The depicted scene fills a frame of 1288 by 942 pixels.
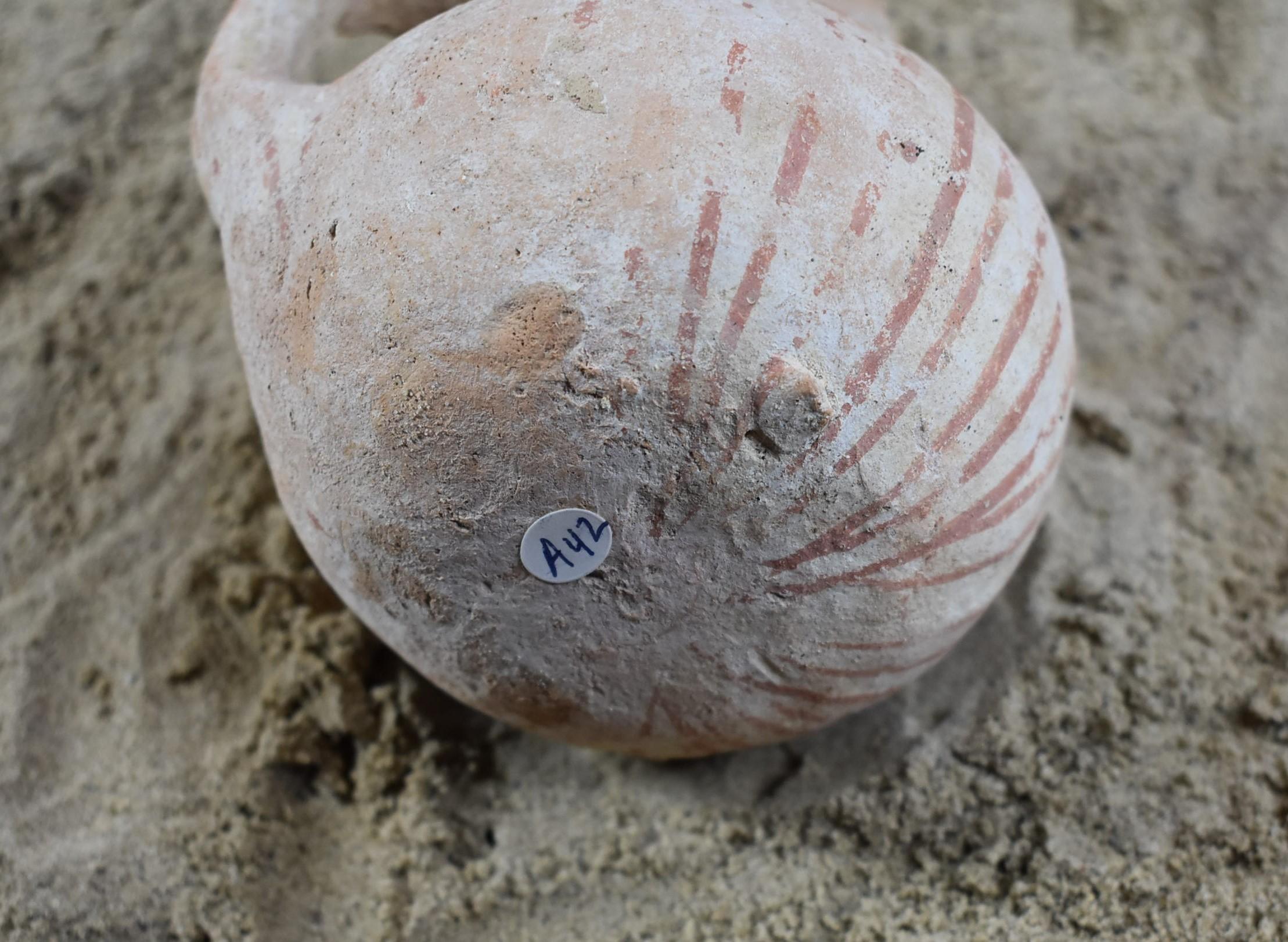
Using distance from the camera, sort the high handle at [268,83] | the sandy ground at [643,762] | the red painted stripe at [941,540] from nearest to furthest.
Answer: the red painted stripe at [941,540]
the high handle at [268,83]
the sandy ground at [643,762]

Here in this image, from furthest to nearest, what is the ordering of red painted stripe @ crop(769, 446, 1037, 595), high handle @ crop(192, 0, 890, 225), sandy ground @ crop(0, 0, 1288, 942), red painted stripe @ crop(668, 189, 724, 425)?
1. sandy ground @ crop(0, 0, 1288, 942)
2. high handle @ crop(192, 0, 890, 225)
3. red painted stripe @ crop(769, 446, 1037, 595)
4. red painted stripe @ crop(668, 189, 724, 425)

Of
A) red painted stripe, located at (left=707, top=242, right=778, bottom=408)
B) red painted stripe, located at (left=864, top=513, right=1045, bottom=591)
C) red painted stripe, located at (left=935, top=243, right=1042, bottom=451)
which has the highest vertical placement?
red painted stripe, located at (left=707, top=242, right=778, bottom=408)

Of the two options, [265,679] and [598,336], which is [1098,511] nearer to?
[598,336]

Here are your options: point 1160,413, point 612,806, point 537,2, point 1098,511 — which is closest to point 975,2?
point 1160,413

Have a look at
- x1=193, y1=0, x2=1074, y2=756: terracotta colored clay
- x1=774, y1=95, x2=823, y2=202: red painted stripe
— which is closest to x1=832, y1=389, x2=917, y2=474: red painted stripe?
x1=193, y1=0, x2=1074, y2=756: terracotta colored clay

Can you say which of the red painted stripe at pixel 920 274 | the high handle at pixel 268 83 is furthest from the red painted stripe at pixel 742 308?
the high handle at pixel 268 83

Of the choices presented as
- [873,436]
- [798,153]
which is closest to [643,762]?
[873,436]

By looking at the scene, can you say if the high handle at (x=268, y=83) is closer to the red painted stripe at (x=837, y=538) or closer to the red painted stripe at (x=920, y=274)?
the red painted stripe at (x=920, y=274)

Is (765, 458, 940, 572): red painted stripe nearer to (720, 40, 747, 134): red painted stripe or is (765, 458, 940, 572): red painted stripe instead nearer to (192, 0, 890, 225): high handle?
(720, 40, 747, 134): red painted stripe
